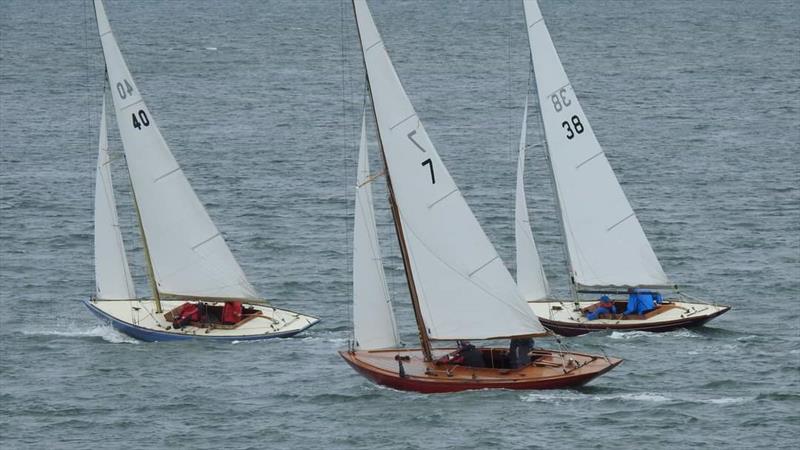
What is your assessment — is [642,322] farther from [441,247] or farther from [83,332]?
[83,332]

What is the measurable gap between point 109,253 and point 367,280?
1762 cm

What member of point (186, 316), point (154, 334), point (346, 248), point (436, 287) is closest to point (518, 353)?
point (436, 287)

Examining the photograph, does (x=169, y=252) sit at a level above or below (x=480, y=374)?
above

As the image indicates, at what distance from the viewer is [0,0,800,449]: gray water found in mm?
62969

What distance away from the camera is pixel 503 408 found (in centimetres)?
6241

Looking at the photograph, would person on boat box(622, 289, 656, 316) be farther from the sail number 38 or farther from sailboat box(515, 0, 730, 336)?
the sail number 38

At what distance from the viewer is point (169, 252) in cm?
7619

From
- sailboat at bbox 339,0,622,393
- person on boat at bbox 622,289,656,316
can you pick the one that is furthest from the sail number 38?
sailboat at bbox 339,0,622,393

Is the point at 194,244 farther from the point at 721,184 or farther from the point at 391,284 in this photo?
the point at 721,184

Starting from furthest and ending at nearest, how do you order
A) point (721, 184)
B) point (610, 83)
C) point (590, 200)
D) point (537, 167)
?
point (610, 83) < point (537, 167) < point (721, 184) < point (590, 200)

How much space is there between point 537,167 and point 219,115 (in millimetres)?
36200

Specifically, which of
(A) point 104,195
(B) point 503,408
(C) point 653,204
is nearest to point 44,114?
(C) point 653,204

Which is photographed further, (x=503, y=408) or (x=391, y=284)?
(x=391, y=284)

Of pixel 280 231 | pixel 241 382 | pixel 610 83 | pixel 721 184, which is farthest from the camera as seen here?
pixel 610 83
